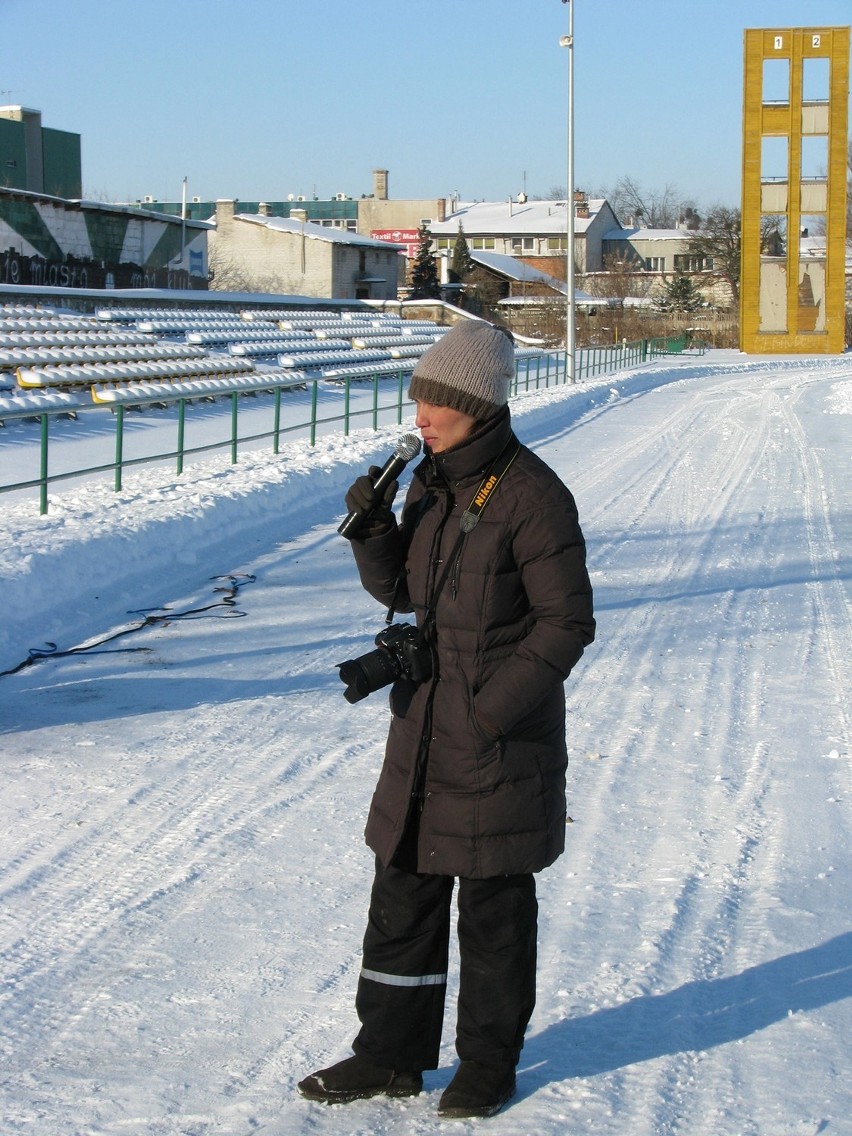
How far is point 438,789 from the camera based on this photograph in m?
2.95

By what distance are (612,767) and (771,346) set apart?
57.8 meters


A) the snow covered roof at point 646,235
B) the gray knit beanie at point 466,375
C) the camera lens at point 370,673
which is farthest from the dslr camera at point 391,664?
the snow covered roof at point 646,235

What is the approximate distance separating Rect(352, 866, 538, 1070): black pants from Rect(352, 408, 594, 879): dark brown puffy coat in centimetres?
9

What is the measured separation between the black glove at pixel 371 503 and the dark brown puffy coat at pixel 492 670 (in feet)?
0.13

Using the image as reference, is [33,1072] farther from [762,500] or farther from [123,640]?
[762,500]

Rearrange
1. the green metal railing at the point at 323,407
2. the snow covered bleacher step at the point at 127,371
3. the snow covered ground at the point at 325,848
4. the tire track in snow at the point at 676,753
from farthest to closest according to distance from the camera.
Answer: the snow covered bleacher step at the point at 127,371 < the green metal railing at the point at 323,407 < the tire track in snow at the point at 676,753 < the snow covered ground at the point at 325,848

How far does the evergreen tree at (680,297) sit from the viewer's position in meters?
78.4

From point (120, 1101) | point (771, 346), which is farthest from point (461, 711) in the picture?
point (771, 346)

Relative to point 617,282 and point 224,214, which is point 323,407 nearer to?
point 224,214

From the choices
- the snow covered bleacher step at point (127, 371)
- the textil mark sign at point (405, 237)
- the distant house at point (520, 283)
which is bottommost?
the snow covered bleacher step at point (127, 371)

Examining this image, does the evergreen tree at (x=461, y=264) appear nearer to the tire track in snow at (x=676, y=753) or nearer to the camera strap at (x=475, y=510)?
the tire track in snow at (x=676, y=753)

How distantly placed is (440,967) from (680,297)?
79.0 m

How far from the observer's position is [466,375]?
114 inches

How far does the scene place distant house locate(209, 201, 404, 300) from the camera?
61.0 m
